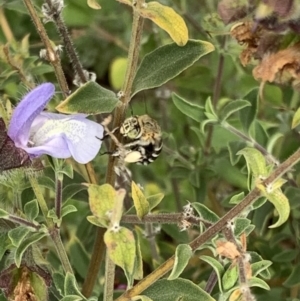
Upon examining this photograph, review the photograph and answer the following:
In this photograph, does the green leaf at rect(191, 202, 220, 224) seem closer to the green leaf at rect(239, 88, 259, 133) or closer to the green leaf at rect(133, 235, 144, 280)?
the green leaf at rect(133, 235, 144, 280)

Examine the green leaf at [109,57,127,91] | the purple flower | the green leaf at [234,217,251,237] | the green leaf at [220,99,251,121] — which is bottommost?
the green leaf at [109,57,127,91]

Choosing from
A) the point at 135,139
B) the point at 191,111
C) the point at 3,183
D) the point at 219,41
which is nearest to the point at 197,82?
the point at 219,41

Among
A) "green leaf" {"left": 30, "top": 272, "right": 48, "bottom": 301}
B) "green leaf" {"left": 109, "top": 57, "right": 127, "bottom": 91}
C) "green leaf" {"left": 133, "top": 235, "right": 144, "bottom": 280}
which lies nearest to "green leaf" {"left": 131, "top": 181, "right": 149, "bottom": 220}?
"green leaf" {"left": 133, "top": 235, "right": 144, "bottom": 280}

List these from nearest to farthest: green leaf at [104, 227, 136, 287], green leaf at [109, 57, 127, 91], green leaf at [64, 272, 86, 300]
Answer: green leaf at [104, 227, 136, 287]
green leaf at [64, 272, 86, 300]
green leaf at [109, 57, 127, 91]

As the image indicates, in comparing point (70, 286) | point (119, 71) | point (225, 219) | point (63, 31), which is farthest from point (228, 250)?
point (119, 71)

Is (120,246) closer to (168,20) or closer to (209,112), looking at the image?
(168,20)

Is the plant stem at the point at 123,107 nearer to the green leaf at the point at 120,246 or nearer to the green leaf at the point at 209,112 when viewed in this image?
the green leaf at the point at 120,246
